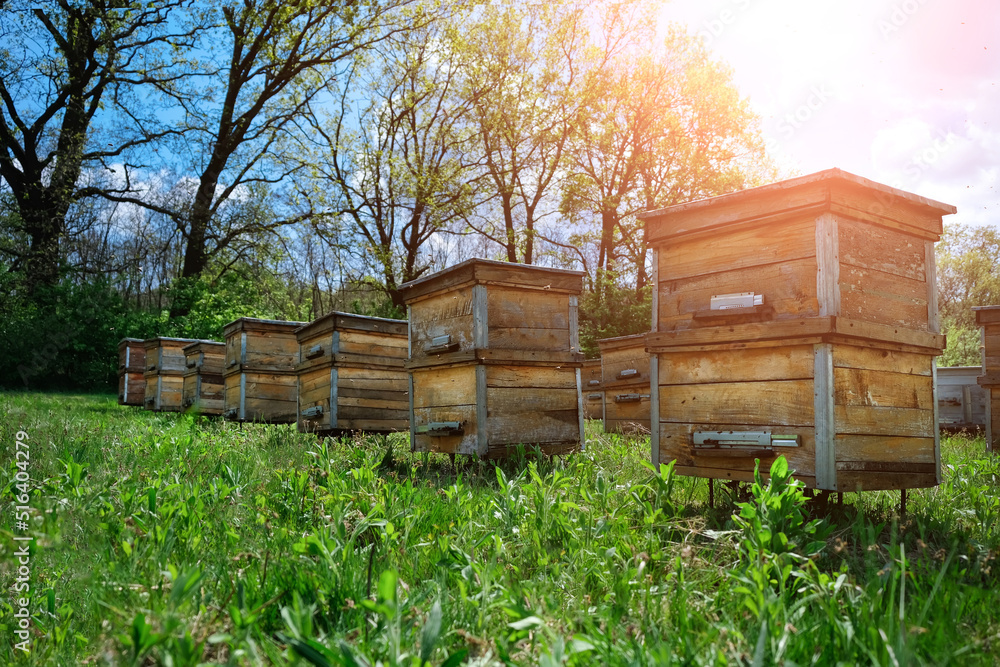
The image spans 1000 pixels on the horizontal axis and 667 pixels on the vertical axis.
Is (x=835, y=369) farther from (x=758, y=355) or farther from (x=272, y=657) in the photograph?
(x=272, y=657)

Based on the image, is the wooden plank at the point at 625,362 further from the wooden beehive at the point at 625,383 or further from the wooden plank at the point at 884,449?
the wooden plank at the point at 884,449

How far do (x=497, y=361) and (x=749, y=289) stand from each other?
6.73ft

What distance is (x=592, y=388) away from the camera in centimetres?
988

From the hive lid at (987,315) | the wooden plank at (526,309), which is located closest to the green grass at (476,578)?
the wooden plank at (526,309)

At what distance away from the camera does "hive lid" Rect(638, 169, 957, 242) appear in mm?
3102

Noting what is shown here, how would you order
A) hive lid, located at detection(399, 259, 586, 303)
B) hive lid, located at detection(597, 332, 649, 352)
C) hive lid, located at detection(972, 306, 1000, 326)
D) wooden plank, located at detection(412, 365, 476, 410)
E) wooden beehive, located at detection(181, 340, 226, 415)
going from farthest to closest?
wooden beehive, located at detection(181, 340, 226, 415)
hive lid, located at detection(597, 332, 649, 352)
hive lid, located at detection(972, 306, 1000, 326)
wooden plank, located at detection(412, 365, 476, 410)
hive lid, located at detection(399, 259, 586, 303)

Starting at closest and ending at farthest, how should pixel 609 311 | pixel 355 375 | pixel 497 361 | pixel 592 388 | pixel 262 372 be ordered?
pixel 497 361, pixel 355 375, pixel 262 372, pixel 592 388, pixel 609 311

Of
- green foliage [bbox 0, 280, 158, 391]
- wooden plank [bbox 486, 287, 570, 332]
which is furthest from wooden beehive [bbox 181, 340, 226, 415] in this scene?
green foliage [bbox 0, 280, 158, 391]

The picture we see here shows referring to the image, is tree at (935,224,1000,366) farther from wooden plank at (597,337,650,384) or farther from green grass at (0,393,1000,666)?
green grass at (0,393,1000,666)

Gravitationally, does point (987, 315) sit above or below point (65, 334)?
below

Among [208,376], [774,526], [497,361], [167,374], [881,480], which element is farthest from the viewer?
[167,374]

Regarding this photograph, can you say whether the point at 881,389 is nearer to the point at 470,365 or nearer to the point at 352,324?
the point at 470,365

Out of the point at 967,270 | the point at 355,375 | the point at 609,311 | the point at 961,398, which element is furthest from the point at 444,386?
the point at 967,270

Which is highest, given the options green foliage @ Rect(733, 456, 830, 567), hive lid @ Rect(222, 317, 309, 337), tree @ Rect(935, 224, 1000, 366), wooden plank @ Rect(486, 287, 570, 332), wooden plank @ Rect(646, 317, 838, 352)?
tree @ Rect(935, 224, 1000, 366)
